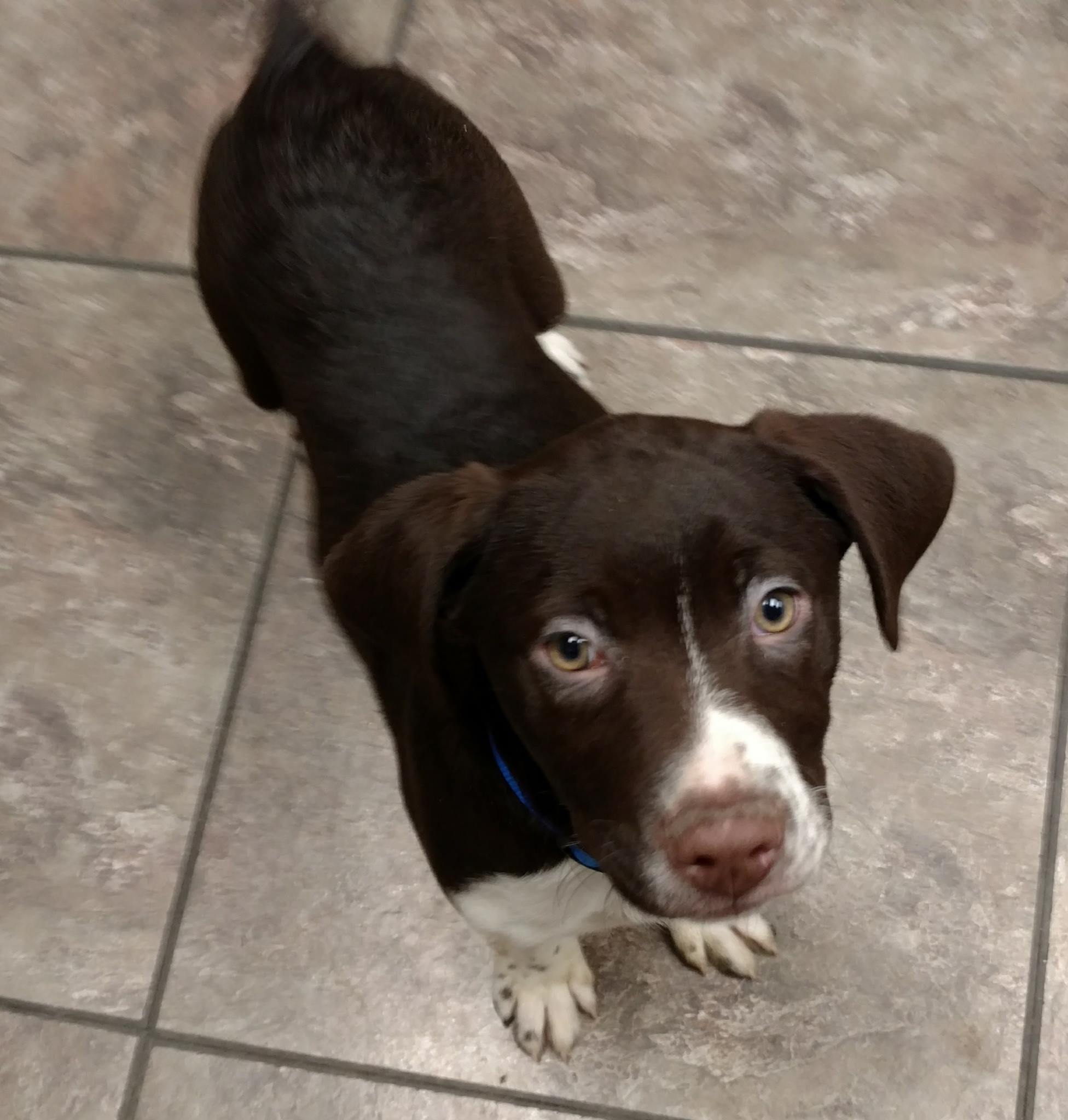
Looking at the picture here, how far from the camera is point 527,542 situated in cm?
148

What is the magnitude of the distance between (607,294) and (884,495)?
1.38 m

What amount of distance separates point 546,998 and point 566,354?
4.16 ft

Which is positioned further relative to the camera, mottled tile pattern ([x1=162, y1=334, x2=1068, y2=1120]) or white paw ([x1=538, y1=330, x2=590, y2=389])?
white paw ([x1=538, y1=330, x2=590, y2=389])

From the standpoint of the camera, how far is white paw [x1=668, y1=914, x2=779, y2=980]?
2.27 metres

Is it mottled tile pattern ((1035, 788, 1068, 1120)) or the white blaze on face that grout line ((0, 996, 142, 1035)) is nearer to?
the white blaze on face

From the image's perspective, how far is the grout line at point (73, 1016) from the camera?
2.37 meters

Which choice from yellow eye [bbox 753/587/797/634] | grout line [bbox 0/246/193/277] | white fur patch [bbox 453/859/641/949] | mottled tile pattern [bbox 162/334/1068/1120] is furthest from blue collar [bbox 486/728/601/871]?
grout line [bbox 0/246/193/277]

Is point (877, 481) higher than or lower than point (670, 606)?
higher

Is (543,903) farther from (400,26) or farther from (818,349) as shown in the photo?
(400,26)

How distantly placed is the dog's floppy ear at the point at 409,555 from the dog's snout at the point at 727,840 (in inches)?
15.1

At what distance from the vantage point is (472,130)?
2.31m

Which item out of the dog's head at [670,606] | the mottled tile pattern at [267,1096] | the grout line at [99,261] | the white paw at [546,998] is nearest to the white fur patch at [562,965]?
the white paw at [546,998]

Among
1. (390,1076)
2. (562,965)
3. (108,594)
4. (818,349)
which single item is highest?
(818,349)

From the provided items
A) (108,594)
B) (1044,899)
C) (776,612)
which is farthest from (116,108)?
(1044,899)
